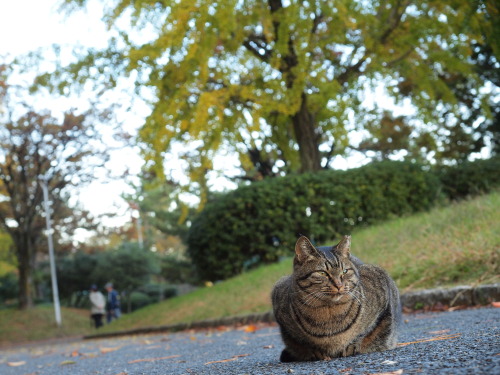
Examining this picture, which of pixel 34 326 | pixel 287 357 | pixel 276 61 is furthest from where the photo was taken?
pixel 34 326

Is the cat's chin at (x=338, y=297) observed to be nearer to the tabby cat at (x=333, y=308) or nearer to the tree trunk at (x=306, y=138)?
the tabby cat at (x=333, y=308)

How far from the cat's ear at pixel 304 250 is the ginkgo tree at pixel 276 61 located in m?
8.83

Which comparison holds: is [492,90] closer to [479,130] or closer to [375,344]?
[479,130]

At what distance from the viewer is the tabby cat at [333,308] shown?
10.6 feet

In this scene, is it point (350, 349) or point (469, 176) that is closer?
point (350, 349)

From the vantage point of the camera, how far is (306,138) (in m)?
15.2

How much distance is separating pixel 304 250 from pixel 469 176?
15.1m

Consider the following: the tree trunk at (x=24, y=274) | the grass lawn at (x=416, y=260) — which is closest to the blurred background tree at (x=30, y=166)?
the tree trunk at (x=24, y=274)

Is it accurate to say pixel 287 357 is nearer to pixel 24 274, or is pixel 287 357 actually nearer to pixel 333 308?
pixel 333 308

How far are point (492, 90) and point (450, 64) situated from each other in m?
11.6

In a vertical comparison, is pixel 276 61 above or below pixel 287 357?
above

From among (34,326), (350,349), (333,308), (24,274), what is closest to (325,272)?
(333,308)

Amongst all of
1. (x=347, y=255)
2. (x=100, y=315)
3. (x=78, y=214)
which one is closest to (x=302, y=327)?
(x=347, y=255)

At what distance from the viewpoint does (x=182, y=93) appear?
13211 millimetres
